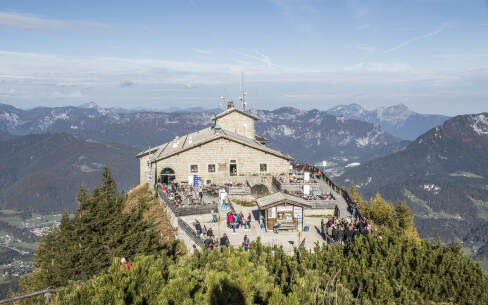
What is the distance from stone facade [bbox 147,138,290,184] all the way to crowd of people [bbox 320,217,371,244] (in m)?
17.2

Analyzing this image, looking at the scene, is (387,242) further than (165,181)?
No

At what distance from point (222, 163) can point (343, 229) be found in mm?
21751

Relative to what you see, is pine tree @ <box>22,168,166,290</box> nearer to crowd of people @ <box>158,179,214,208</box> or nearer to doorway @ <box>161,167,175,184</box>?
crowd of people @ <box>158,179,214,208</box>

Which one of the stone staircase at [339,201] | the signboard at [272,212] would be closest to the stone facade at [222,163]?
the stone staircase at [339,201]

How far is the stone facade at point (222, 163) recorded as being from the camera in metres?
46.3

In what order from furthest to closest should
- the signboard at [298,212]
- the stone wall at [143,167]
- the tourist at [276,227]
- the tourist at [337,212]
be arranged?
1. the stone wall at [143,167]
2. the tourist at [337,212]
3. the signboard at [298,212]
4. the tourist at [276,227]

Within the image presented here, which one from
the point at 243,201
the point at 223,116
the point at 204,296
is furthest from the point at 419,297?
the point at 223,116

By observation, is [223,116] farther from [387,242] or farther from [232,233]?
[387,242]

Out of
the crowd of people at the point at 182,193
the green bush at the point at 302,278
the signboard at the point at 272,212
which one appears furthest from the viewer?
the crowd of people at the point at 182,193

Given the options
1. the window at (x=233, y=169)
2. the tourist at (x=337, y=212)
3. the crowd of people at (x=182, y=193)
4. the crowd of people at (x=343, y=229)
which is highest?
the window at (x=233, y=169)

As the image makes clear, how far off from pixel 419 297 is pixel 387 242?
4491 millimetres

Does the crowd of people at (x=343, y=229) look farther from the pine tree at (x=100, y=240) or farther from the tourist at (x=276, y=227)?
the pine tree at (x=100, y=240)

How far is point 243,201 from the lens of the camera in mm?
40656

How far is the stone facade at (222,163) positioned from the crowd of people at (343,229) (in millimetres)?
17168
